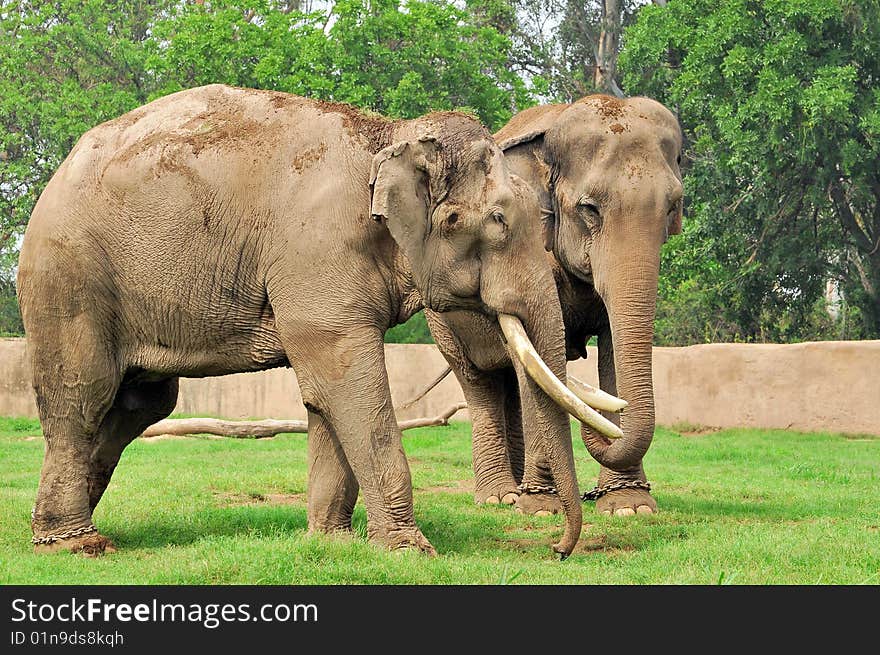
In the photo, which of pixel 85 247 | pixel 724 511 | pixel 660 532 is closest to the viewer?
pixel 85 247

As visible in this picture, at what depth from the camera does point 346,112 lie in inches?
281

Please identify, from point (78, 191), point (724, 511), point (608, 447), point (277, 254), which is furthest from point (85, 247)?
point (724, 511)

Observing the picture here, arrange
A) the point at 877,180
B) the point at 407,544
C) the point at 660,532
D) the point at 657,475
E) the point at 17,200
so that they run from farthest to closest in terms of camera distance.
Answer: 1. the point at 17,200
2. the point at 877,180
3. the point at 657,475
4. the point at 660,532
5. the point at 407,544

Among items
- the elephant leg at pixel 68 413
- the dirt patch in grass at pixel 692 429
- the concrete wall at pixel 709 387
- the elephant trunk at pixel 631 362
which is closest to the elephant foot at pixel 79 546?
the elephant leg at pixel 68 413

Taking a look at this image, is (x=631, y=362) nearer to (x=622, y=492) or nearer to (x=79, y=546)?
(x=622, y=492)

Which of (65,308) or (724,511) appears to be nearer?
(65,308)

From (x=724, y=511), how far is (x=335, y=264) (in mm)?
3884

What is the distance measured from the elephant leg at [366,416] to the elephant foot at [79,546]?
5.08 ft

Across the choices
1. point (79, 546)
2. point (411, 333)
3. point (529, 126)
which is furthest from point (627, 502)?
point (411, 333)

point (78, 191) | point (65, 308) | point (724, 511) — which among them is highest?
point (78, 191)

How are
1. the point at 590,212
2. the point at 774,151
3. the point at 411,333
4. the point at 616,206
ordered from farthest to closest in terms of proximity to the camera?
the point at 411,333 < the point at 774,151 < the point at 590,212 < the point at 616,206

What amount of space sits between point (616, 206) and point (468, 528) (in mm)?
2360

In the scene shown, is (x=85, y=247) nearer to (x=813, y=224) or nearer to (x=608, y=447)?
(x=608, y=447)

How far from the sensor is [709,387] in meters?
17.4
